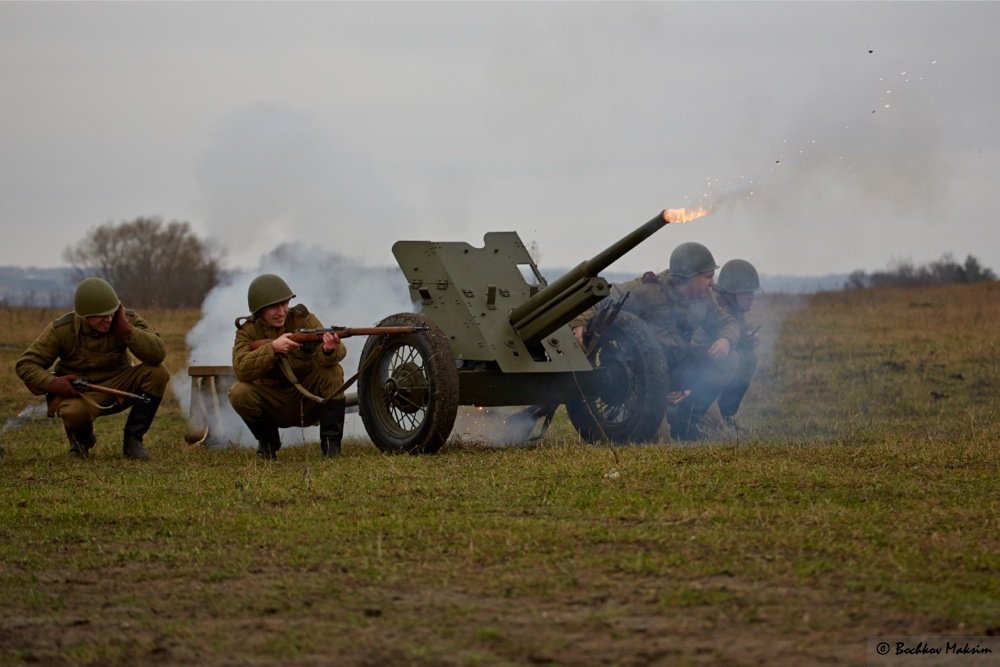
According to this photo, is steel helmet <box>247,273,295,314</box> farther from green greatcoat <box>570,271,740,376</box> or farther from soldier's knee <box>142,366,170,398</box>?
green greatcoat <box>570,271,740,376</box>

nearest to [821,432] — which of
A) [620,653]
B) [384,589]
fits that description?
[384,589]

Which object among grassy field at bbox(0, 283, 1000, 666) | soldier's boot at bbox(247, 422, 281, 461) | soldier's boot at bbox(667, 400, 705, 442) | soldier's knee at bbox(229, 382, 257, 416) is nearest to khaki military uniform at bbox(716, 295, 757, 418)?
soldier's boot at bbox(667, 400, 705, 442)

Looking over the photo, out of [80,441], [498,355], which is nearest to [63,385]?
[80,441]

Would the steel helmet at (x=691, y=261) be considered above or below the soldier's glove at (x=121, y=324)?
above

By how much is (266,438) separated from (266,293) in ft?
3.78

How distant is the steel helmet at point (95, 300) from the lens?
12227 millimetres

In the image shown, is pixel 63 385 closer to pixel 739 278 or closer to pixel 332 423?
pixel 332 423

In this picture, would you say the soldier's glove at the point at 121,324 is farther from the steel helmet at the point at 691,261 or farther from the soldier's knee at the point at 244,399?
the steel helmet at the point at 691,261

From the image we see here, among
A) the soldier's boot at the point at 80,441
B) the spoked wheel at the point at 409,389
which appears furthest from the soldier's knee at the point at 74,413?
the spoked wheel at the point at 409,389

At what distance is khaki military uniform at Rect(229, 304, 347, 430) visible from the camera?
12.0 m

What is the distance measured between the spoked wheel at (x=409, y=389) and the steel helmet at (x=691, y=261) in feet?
11.1

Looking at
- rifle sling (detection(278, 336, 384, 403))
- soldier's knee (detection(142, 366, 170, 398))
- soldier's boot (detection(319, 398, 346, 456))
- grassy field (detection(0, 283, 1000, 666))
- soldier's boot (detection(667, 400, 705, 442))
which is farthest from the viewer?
soldier's boot (detection(667, 400, 705, 442))

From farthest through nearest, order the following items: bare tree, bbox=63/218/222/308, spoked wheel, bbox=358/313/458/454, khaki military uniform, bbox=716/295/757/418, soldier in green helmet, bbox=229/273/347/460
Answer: bare tree, bbox=63/218/222/308 < khaki military uniform, bbox=716/295/757/418 < soldier in green helmet, bbox=229/273/347/460 < spoked wheel, bbox=358/313/458/454

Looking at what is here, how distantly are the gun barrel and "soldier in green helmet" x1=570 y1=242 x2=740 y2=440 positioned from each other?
1932 millimetres
